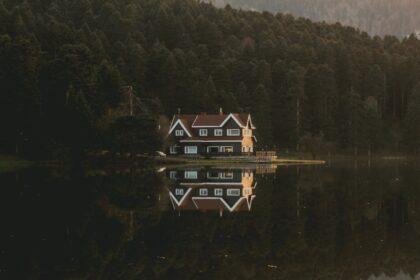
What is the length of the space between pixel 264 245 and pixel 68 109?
61.3 meters

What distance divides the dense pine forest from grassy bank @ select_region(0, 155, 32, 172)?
5.34ft

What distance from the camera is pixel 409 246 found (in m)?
20.6

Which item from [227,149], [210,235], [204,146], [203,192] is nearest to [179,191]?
[203,192]

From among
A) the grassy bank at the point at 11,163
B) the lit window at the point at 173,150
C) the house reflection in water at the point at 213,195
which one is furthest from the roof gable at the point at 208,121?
the house reflection in water at the point at 213,195

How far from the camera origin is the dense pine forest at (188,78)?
79.2 meters

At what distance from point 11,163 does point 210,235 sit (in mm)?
58861

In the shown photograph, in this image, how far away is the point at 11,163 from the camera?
249ft

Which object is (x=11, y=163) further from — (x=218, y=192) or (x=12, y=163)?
(x=218, y=192)

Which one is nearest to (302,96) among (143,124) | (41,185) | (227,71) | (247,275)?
(227,71)

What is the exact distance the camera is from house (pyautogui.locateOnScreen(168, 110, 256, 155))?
9681cm

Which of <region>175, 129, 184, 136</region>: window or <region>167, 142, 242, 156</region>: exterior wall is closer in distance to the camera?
<region>167, 142, 242, 156</region>: exterior wall

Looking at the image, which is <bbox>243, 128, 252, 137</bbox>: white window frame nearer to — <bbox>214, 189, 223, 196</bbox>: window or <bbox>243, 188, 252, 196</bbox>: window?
<bbox>243, 188, 252, 196</bbox>: window

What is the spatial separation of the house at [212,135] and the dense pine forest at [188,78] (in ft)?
17.7

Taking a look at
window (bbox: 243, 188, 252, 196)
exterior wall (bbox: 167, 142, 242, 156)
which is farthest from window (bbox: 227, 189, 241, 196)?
exterior wall (bbox: 167, 142, 242, 156)
